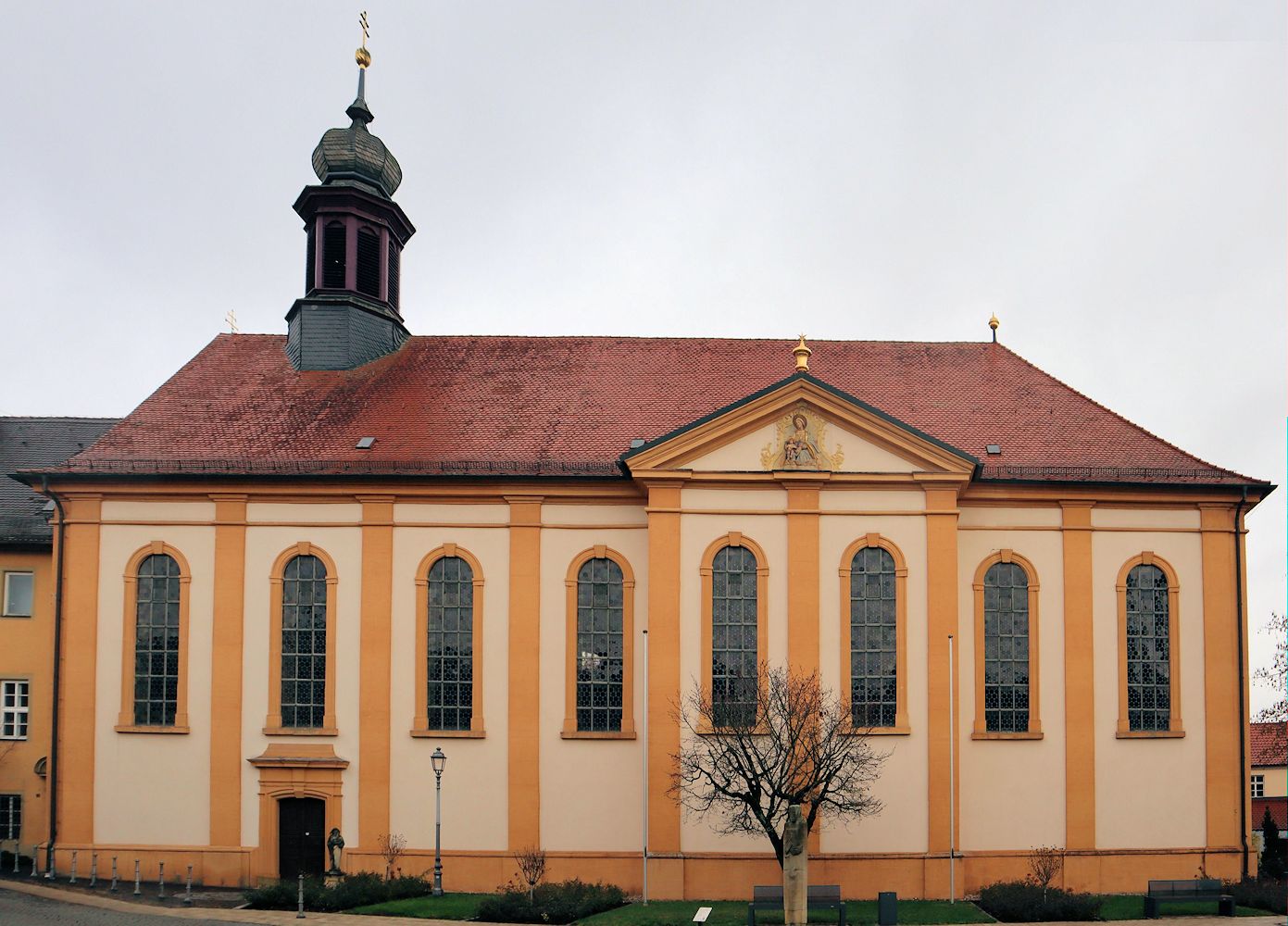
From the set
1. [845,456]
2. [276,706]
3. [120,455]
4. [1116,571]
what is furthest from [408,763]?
[1116,571]

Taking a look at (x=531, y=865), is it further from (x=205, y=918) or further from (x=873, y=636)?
(x=873, y=636)

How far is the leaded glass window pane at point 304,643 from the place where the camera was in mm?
25359

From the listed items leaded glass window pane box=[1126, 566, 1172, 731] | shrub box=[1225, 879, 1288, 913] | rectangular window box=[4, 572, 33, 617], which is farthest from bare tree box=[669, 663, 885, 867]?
rectangular window box=[4, 572, 33, 617]

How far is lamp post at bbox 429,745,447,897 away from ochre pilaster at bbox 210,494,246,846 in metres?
4.54

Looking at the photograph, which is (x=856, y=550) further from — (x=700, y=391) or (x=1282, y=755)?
(x=1282, y=755)

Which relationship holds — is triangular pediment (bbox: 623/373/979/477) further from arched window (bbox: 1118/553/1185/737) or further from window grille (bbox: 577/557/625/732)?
arched window (bbox: 1118/553/1185/737)

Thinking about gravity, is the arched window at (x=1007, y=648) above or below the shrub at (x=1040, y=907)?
above

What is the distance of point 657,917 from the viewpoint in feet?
69.0

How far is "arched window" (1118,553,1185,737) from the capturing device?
83.3 feet

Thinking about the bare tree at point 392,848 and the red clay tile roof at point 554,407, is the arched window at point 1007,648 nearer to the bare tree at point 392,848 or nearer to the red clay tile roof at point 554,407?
the red clay tile roof at point 554,407

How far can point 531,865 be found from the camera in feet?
76.7

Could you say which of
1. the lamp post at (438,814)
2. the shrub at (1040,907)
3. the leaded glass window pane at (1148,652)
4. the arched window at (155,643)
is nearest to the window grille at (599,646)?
the lamp post at (438,814)

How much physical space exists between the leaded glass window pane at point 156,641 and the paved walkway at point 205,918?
439cm

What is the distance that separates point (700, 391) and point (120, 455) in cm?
1423
